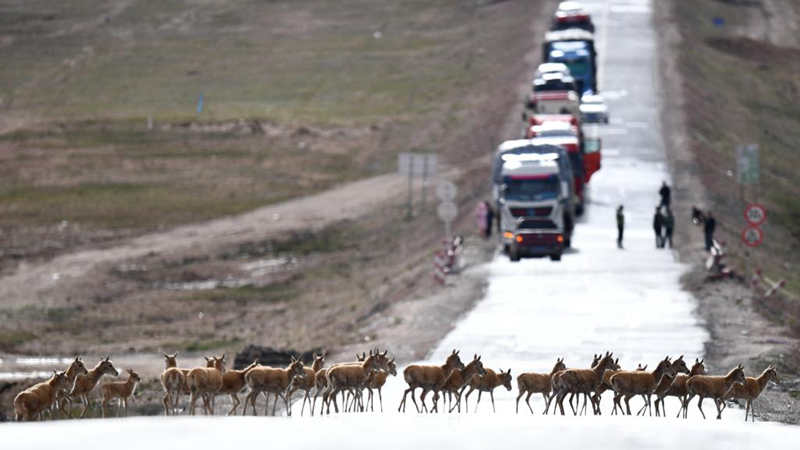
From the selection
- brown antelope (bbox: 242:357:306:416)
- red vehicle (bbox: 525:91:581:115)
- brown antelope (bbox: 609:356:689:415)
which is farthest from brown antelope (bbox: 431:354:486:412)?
red vehicle (bbox: 525:91:581:115)

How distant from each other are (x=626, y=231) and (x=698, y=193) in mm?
8480

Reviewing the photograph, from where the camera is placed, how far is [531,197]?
51781mm

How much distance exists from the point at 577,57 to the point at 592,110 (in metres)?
3.03

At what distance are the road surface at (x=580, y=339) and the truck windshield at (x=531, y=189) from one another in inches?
86.0

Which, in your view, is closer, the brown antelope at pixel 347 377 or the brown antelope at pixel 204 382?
the brown antelope at pixel 204 382

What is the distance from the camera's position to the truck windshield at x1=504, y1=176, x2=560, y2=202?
5175 centimetres

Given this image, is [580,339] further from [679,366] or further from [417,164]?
[417,164]

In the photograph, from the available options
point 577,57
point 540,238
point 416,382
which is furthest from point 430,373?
point 577,57

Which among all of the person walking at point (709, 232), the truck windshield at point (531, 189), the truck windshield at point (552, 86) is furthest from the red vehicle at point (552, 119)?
the person walking at point (709, 232)

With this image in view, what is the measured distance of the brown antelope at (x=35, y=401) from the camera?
21828mm

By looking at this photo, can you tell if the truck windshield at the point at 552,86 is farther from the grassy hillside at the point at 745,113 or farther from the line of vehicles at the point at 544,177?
the grassy hillside at the point at 745,113

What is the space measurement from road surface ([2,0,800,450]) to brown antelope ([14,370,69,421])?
161 inches

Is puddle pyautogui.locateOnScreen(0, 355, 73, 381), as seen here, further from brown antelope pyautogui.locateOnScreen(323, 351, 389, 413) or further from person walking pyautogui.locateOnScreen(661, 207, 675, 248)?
person walking pyautogui.locateOnScreen(661, 207, 675, 248)

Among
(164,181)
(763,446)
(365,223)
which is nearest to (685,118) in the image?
(365,223)
